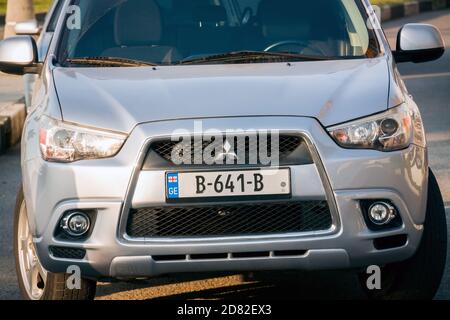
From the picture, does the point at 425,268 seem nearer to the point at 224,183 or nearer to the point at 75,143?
the point at 224,183

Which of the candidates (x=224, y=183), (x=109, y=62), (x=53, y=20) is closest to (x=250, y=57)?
(x=109, y=62)

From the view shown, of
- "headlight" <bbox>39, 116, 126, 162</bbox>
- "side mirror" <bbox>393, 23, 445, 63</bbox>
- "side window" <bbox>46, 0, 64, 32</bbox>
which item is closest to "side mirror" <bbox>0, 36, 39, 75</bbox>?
"headlight" <bbox>39, 116, 126, 162</bbox>

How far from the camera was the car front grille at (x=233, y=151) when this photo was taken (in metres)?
5.31

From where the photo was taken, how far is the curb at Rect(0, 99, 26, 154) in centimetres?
1139

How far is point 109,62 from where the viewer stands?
6.33 metres

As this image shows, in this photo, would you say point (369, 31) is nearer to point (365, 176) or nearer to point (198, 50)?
point (198, 50)

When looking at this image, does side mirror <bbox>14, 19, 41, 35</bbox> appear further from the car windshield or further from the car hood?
the car hood

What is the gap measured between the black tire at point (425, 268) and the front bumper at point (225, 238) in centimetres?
31

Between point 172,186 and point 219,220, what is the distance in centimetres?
24

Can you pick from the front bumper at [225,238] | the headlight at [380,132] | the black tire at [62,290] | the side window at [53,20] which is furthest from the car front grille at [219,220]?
the side window at [53,20]

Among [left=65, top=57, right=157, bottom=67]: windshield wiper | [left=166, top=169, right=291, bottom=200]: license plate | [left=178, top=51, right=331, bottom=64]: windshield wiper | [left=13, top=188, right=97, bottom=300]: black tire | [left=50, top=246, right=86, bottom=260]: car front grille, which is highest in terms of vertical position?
[left=65, top=57, right=157, bottom=67]: windshield wiper

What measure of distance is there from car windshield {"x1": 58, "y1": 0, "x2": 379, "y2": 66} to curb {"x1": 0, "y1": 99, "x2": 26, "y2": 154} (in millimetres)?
4588

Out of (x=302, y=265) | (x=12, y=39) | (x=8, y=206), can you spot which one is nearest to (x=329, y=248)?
(x=302, y=265)

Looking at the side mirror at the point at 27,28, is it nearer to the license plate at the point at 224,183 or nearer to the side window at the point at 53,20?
the side window at the point at 53,20
